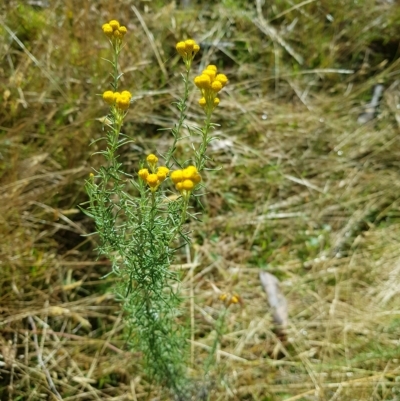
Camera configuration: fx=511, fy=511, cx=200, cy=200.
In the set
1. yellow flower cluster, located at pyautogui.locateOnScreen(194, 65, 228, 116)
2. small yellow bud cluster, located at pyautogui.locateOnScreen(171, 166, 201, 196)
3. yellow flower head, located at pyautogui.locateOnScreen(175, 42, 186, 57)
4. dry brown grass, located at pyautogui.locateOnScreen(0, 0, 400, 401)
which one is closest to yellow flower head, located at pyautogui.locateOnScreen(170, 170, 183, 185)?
small yellow bud cluster, located at pyautogui.locateOnScreen(171, 166, 201, 196)

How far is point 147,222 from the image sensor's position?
110 centimetres

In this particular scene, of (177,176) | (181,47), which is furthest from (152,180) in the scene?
(181,47)

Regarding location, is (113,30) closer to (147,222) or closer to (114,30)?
(114,30)

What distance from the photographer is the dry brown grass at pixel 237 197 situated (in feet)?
5.75

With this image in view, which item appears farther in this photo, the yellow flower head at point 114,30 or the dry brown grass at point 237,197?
the dry brown grass at point 237,197

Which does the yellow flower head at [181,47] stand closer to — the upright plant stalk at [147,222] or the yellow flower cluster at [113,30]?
the upright plant stalk at [147,222]

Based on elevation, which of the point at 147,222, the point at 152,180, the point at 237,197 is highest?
the point at 152,180

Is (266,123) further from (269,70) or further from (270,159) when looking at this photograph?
(269,70)

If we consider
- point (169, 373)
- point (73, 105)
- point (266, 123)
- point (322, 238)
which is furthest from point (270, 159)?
point (169, 373)

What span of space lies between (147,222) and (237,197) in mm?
1225

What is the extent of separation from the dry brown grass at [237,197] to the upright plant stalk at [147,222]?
0.49 feet

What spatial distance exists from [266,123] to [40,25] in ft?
3.80

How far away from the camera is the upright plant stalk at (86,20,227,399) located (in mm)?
1000

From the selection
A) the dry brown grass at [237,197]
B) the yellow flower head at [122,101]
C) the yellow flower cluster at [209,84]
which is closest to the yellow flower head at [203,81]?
the yellow flower cluster at [209,84]
